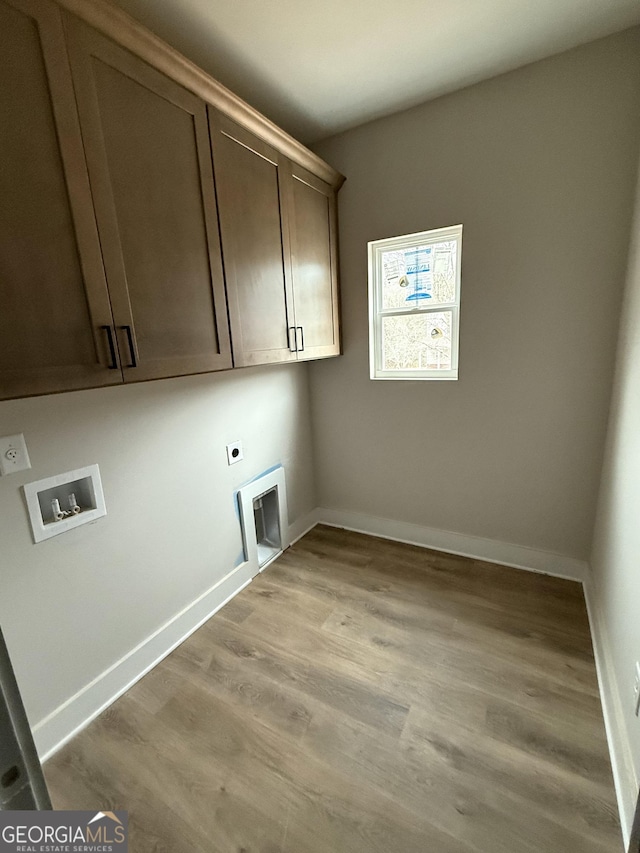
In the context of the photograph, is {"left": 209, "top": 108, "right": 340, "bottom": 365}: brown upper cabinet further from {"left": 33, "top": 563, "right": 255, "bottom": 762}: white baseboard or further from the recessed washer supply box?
{"left": 33, "top": 563, "right": 255, "bottom": 762}: white baseboard

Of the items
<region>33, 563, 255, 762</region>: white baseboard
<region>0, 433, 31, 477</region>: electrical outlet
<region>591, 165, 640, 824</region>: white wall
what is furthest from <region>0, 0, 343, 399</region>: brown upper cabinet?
<region>591, 165, 640, 824</region>: white wall

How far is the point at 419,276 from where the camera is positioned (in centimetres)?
234

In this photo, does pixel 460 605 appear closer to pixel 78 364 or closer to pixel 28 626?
pixel 28 626

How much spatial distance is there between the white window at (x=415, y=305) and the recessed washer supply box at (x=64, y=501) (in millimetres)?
1842

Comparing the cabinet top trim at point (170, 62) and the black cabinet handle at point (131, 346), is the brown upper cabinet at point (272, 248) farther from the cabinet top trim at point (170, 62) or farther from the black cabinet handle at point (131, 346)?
the black cabinet handle at point (131, 346)

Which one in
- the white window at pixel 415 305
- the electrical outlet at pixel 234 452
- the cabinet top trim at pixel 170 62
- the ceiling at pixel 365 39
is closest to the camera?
the cabinet top trim at pixel 170 62

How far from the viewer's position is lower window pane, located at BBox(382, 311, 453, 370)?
2.34 m

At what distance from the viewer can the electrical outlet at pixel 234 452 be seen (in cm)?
214

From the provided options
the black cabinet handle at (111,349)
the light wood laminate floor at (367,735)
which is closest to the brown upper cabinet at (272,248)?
the black cabinet handle at (111,349)

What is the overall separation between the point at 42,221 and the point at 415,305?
201 cm

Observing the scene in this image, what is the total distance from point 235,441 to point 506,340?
1.72 m

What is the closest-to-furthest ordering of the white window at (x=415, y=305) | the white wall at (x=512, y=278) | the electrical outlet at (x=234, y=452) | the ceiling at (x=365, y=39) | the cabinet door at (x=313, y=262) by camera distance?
the ceiling at (x=365, y=39) < the white wall at (x=512, y=278) < the cabinet door at (x=313, y=262) < the electrical outlet at (x=234, y=452) < the white window at (x=415, y=305)

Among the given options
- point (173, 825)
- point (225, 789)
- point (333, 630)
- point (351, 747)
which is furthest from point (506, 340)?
point (173, 825)

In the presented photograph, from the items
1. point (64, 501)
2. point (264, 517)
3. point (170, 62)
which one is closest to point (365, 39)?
point (170, 62)
